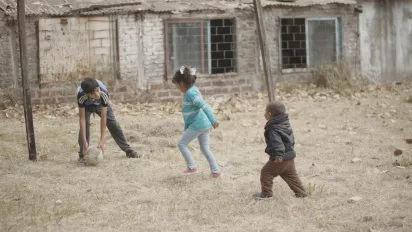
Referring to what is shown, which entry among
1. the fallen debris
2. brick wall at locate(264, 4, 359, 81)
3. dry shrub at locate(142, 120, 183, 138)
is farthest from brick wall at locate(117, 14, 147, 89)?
the fallen debris

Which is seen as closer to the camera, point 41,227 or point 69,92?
point 41,227

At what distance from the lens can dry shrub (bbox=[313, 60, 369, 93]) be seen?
1467cm

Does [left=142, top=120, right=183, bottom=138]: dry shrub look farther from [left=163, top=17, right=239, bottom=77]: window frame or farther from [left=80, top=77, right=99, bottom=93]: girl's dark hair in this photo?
[left=163, top=17, right=239, bottom=77]: window frame

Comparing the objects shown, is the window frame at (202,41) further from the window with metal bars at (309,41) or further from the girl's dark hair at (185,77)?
the girl's dark hair at (185,77)

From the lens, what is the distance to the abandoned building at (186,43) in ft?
42.1

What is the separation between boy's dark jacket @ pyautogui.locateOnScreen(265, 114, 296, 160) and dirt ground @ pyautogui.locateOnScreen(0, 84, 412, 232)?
0.51 meters

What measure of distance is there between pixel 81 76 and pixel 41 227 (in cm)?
825

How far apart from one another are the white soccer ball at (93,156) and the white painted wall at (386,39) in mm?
10293

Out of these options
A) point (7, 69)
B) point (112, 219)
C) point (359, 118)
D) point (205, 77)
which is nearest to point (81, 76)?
point (7, 69)

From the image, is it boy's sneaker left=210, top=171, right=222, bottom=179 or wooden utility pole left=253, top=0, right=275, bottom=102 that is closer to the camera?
boy's sneaker left=210, top=171, right=222, bottom=179

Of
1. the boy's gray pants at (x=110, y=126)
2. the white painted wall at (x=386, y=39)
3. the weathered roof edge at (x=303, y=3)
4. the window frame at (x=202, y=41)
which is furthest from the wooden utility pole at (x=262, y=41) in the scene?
the white painted wall at (x=386, y=39)

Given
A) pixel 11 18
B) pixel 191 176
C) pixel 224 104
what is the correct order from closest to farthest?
pixel 191 176 < pixel 11 18 < pixel 224 104

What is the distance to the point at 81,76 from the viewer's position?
43.2 ft

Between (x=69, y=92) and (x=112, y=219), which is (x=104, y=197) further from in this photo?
(x=69, y=92)
